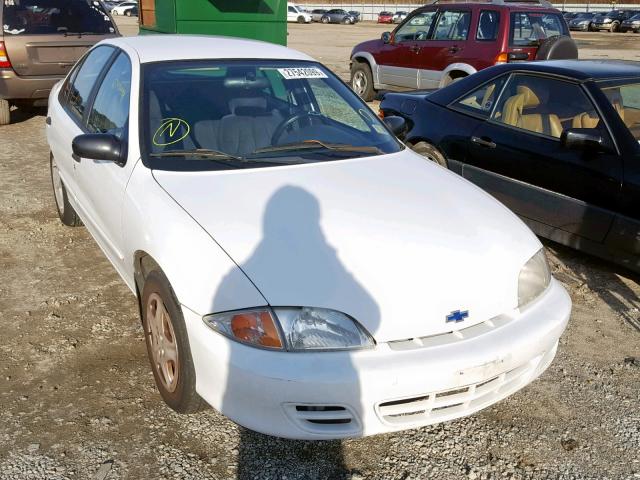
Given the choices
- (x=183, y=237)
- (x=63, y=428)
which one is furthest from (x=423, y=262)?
(x=63, y=428)

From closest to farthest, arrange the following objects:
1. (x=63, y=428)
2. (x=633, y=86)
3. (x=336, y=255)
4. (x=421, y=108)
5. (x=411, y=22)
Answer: (x=336, y=255) → (x=63, y=428) → (x=633, y=86) → (x=421, y=108) → (x=411, y=22)

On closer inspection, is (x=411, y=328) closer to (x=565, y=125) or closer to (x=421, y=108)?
(x=565, y=125)

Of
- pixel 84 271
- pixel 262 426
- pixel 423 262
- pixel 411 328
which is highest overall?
pixel 423 262

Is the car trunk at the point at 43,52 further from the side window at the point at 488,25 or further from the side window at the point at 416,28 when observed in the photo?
the side window at the point at 488,25

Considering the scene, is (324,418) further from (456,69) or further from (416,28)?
(416,28)

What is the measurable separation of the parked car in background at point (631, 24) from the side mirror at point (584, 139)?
44024 millimetres

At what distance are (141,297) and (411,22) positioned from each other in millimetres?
9148

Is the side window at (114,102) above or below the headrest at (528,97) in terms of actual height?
above

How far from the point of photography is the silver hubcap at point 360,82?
1203cm

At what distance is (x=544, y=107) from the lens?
16.0 feet

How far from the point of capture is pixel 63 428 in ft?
9.05

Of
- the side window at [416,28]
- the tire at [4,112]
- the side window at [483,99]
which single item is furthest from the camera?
the side window at [416,28]

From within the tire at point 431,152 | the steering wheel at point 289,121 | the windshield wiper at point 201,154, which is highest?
the steering wheel at point 289,121

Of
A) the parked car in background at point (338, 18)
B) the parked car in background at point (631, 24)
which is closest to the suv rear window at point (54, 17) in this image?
the parked car in background at point (631, 24)
